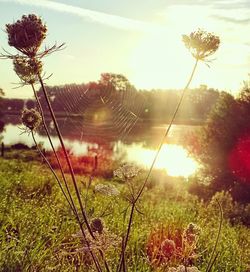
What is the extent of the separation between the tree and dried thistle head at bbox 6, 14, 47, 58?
63.4ft

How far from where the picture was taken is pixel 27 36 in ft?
7.55

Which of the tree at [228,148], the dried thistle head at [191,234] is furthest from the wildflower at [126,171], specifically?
the tree at [228,148]

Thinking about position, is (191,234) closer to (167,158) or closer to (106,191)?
(106,191)

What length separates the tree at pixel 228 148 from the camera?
70.6ft

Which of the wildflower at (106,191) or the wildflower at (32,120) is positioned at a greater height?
the wildflower at (32,120)

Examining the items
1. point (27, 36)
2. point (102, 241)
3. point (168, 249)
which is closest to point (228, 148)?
point (168, 249)

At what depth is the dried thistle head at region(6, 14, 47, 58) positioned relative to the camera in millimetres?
2303

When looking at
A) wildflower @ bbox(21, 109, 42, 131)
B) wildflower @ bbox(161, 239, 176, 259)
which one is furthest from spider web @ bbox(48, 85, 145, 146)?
wildflower @ bbox(161, 239, 176, 259)

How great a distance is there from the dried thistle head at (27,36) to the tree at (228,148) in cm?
1932

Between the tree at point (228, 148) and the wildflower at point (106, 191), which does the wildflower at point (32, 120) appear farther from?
the tree at point (228, 148)

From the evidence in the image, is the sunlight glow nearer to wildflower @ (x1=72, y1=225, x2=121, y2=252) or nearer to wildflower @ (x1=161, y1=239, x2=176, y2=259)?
wildflower @ (x1=161, y1=239, x2=176, y2=259)

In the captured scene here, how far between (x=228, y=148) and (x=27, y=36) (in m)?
20.6

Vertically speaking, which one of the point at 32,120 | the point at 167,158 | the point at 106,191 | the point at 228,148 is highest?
the point at 32,120

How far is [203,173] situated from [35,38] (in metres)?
21.8
